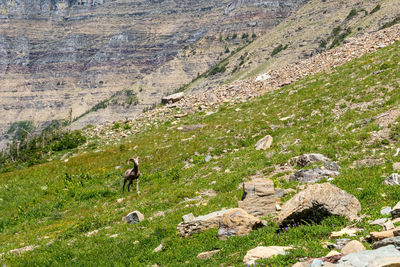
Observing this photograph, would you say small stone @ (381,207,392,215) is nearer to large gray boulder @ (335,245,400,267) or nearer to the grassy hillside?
the grassy hillside

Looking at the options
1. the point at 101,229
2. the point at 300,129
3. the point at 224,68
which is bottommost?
the point at 224,68

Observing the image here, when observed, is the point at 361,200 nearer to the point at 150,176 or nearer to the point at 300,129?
the point at 300,129

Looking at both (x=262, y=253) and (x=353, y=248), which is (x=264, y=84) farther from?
(x=353, y=248)

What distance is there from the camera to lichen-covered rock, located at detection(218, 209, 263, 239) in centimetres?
1047

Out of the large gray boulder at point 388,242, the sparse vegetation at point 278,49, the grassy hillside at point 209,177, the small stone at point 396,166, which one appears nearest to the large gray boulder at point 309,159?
the grassy hillside at point 209,177

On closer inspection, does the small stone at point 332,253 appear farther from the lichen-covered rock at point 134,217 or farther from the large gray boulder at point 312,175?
the lichen-covered rock at point 134,217

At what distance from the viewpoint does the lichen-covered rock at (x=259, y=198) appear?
12.2 meters

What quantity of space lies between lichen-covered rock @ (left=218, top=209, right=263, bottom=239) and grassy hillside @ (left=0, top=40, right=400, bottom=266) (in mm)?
425

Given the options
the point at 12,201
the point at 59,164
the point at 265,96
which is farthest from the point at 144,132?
the point at 12,201

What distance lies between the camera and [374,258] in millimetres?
5961

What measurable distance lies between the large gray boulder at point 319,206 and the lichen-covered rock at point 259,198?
6.72ft

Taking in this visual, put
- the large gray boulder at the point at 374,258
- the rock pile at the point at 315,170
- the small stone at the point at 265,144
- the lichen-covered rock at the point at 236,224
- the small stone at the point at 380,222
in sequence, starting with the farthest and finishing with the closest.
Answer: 1. the small stone at the point at 265,144
2. the rock pile at the point at 315,170
3. the lichen-covered rock at the point at 236,224
4. the small stone at the point at 380,222
5. the large gray boulder at the point at 374,258

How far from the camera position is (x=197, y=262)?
9391 mm

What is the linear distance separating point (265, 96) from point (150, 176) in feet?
55.9
